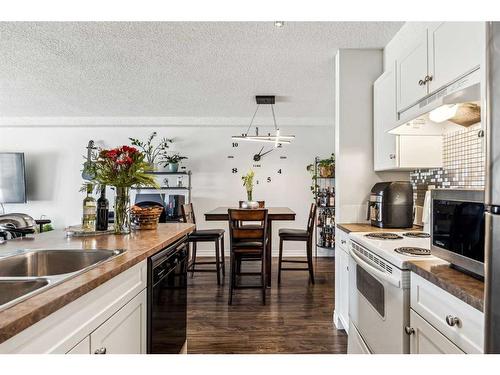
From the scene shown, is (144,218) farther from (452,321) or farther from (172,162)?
(172,162)

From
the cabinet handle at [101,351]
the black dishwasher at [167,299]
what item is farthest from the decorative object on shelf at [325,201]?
the cabinet handle at [101,351]

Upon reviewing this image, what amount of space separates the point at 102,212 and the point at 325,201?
3.80 metres

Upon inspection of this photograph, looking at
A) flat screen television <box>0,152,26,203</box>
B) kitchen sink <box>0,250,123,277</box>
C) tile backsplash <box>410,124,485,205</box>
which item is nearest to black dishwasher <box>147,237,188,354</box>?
kitchen sink <box>0,250,123,277</box>

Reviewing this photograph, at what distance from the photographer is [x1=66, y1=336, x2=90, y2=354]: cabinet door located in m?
0.85

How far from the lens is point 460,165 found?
1991mm

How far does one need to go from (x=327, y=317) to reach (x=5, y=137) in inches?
237

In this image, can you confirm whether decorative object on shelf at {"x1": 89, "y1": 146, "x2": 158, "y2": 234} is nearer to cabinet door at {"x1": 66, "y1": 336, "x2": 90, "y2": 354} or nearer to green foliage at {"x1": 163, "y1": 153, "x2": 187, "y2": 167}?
cabinet door at {"x1": 66, "y1": 336, "x2": 90, "y2": 354}

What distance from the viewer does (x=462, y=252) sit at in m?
1.07

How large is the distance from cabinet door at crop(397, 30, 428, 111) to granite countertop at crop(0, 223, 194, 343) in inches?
69.5

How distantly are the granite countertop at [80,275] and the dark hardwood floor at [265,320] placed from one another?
890 mm

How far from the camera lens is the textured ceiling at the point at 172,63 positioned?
2.37 meters
